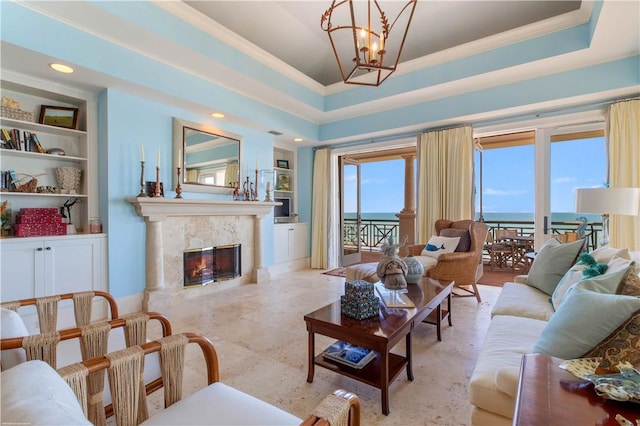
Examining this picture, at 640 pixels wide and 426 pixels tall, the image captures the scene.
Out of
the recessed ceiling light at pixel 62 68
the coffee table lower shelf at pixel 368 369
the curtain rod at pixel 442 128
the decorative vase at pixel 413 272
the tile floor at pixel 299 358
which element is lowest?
the tile floor at pixel 299 358

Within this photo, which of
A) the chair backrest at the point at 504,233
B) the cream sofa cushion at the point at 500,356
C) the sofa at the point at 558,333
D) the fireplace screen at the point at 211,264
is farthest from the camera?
the chair backrest at the point at 504,233

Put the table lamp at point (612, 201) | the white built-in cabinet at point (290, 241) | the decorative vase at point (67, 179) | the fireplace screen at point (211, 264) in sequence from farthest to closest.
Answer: the white built-in cabinet at point (290, 241) < the fireplace screen at point (211, 264) < the decorative vase at point (67, 179) < the table lamp at point (612, 201)

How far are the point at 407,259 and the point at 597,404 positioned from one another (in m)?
1.93

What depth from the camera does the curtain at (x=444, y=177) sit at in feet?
14.3

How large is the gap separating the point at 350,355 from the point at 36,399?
5.23ft

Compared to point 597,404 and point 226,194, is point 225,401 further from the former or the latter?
point 226,194

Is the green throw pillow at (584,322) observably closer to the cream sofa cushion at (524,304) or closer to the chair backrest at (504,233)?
the cream sofa cushion at (524,304)

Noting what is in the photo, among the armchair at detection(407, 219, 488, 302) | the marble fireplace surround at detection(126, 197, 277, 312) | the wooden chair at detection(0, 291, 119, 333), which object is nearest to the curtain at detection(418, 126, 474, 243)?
the armchair at detection(407, 219, 488, 302)

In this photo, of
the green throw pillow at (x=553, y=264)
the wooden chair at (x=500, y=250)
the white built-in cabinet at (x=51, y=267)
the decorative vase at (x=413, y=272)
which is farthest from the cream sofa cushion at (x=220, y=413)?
the wooden chair at (x=500, y=250)

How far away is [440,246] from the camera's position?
12.8 ft

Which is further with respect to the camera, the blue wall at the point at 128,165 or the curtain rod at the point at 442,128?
the curtain rod at the point at 442,128

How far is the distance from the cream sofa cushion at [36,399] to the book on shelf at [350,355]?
1447 mm

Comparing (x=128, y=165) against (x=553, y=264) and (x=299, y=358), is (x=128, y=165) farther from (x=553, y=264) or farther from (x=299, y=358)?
(x=553, y=264)

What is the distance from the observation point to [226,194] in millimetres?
4492
